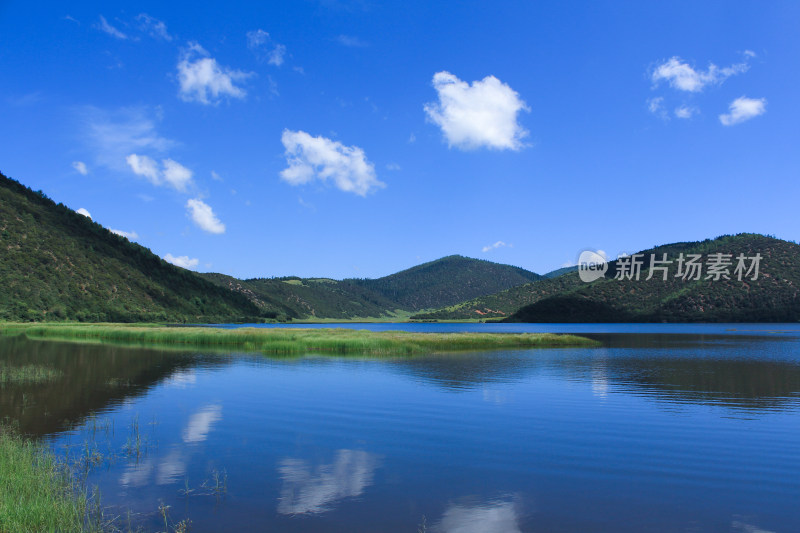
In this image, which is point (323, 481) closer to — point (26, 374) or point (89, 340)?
point (26, 374)

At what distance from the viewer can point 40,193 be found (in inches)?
7475

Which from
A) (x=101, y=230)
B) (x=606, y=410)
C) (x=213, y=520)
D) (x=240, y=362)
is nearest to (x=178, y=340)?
(x=240, y=362)

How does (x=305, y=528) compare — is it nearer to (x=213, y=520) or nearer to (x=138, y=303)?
(x=213, y=520)

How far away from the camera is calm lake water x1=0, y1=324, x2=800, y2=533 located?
12680 mm

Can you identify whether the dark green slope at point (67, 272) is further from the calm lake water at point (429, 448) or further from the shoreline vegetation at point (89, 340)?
the calm lake water at point (429, 448)

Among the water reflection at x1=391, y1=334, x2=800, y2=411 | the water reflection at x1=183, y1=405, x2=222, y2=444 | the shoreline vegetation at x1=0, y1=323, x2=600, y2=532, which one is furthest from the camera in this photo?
the water reflection at x1=391, y1=334, x2=800, y2=411

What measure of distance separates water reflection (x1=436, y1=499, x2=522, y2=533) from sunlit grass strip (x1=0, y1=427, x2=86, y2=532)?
8023 millimetres

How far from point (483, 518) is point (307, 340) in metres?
54.3

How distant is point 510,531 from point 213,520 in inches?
268

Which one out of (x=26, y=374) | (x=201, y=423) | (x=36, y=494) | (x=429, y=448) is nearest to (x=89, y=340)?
(x=26, y=374)

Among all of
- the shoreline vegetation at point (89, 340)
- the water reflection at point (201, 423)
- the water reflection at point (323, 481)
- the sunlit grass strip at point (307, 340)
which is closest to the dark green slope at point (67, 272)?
the shoreline vegetation at point (89, 340)

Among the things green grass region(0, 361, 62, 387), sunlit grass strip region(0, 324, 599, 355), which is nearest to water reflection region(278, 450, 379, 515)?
green grass region(0, 361, 62, 387)

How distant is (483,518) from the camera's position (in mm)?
12352

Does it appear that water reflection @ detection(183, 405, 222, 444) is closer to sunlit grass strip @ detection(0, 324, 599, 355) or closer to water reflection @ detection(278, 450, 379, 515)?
water reflection @ detection(278, 450, 379, 515)
